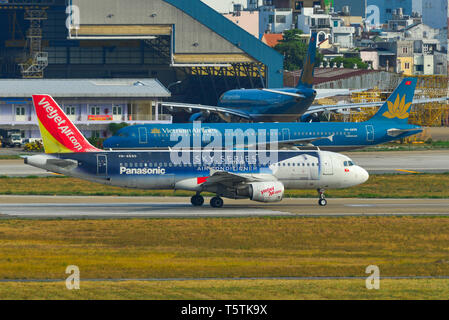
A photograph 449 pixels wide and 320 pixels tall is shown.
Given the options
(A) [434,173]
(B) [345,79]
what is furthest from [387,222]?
(B) [345,79]

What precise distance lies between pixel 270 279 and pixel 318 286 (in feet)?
7.99

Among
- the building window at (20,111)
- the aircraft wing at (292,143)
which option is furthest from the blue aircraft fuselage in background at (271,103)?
the building window at (20,111)

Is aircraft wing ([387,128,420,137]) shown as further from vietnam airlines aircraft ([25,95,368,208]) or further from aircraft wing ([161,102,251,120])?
vietnam airlines aircraft ([25,95,368,208])

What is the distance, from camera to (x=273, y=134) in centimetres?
8338

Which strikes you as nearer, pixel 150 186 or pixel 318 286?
pixel 318 286

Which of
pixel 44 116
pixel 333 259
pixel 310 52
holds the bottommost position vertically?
pixel 333 259

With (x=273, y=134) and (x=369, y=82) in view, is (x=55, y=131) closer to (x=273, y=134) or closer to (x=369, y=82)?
(x=273, y=134)

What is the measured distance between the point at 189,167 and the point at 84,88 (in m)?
65.0

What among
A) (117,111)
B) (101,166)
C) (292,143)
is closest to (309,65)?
(292,143)

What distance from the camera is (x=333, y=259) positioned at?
119 ft

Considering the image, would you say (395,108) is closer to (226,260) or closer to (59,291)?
(226,260)

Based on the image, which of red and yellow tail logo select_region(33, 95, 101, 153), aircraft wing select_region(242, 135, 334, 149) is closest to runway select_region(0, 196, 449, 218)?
red and yellow tail logo select_region(33, 95, 101, 153)

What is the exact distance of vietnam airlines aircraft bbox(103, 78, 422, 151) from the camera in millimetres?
82938

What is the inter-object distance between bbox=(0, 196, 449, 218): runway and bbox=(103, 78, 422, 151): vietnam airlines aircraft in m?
23.5
